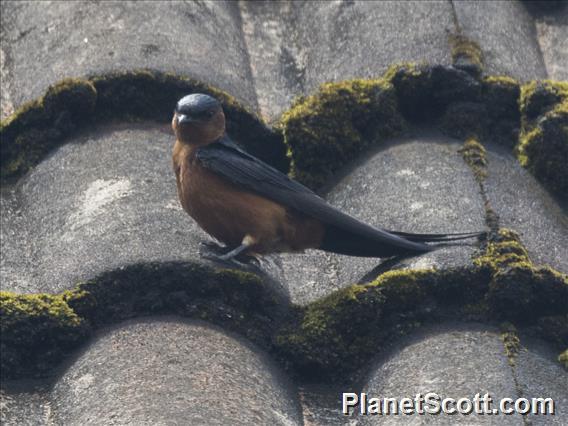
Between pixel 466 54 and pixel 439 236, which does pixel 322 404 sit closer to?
pixel 439 236

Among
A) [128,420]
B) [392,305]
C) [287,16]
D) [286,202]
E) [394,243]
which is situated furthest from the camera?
[287,16]

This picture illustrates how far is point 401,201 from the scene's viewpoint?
5.11 m


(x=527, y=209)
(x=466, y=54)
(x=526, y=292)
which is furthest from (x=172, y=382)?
(x=466, y=54)

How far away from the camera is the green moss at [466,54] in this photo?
564cm

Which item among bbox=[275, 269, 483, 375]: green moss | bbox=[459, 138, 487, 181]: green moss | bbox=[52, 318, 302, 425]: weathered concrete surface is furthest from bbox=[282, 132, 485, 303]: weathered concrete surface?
bbox=[52, 318, 302, 425]: weathered concrete surface

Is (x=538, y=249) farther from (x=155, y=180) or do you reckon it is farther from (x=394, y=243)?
(x=155, y=180)

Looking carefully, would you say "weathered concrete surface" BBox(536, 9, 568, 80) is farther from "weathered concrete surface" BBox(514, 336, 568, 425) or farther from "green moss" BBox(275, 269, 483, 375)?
"weathered concrete surface" BBox(514, 336, 568, 425)

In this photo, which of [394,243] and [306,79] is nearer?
[394,243]

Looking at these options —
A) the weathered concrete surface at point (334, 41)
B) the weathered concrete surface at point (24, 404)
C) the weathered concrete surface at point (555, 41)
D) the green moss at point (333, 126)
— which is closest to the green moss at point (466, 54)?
the weathered concrete surface at point (334, 41)

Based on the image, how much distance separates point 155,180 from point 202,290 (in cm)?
78

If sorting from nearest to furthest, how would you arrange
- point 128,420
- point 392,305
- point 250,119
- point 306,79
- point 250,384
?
point 128,420
point 250,384
point 392,305
point 250,119
point 306,79

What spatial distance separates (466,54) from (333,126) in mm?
667

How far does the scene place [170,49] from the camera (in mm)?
5824

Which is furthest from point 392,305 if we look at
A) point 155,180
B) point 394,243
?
point 155,180
